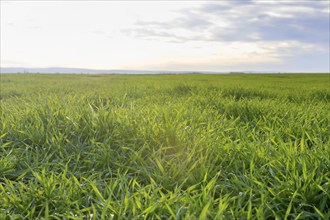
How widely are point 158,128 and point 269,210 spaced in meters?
1.57

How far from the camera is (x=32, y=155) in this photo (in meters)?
3.13

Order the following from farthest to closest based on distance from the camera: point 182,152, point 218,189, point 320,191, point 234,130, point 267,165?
point 234,130
point 182,152
point 267,165
point 218,189
point 320,191

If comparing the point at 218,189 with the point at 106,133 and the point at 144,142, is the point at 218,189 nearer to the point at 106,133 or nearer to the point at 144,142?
the point at 144,142

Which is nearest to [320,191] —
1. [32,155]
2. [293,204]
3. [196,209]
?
[293,204]

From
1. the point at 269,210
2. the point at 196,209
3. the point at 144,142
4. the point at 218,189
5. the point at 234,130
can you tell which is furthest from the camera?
the point at 234,130

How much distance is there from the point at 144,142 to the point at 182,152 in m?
0.47

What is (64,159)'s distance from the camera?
287 cm

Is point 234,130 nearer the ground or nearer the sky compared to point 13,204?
nearer the sky

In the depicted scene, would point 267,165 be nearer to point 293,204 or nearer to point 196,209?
point 293,204

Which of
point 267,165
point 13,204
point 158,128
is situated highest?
point 158,128

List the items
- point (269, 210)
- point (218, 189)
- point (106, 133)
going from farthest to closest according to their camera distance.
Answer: point (106, 133), point (218, 189), point (269, 210)

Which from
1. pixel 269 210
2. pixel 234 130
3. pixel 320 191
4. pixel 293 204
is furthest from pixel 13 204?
pixel 234 130

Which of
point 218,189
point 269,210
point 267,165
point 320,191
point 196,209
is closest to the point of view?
point 196,209

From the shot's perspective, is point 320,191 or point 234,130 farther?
point 234,130
